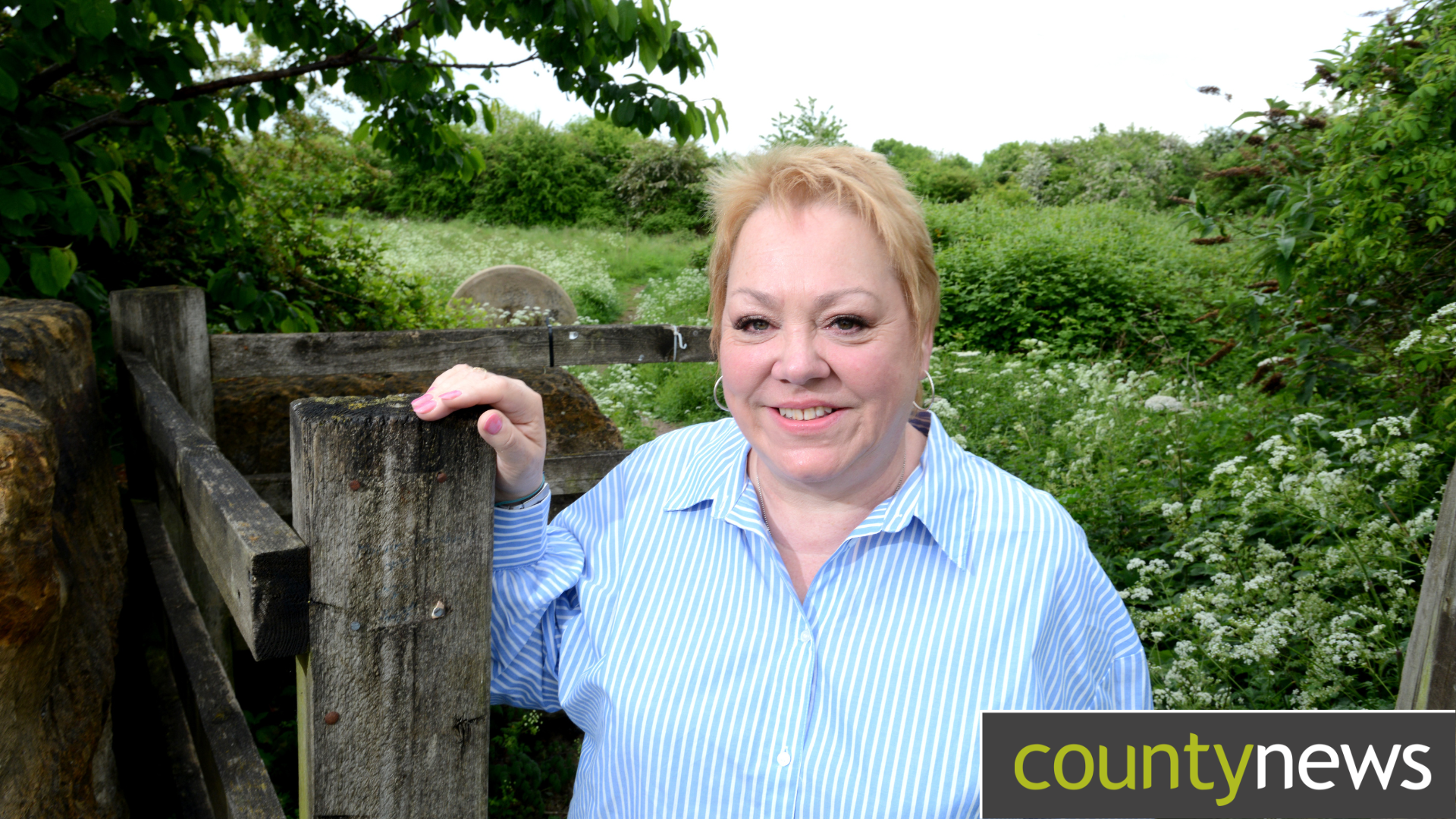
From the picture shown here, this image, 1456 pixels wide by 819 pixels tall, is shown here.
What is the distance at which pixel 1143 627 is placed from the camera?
124 inches

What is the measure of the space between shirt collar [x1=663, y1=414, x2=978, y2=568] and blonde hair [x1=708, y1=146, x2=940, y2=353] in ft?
0.79

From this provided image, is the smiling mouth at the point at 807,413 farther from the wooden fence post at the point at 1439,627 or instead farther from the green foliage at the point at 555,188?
the green foliage at the point at 555,188

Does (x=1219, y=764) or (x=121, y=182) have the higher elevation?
(x=121, y=182)

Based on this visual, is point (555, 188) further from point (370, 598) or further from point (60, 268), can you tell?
point (370, 598)

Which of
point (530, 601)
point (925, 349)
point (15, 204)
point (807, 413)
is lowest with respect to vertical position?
point (530, 601)

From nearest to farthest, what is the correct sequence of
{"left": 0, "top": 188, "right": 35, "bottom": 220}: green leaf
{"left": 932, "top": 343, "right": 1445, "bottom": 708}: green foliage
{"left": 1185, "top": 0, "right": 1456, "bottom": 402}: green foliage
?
{"left": 0, "top": 188, "right": 35, "bottom": 220}: green leaf
{"left": 932, "top": 343, "right": 1445, "bottom": 708}: green foliage
{"left": 1185, "top": 0, "right": 1456, "bottom": 402}: green foliage

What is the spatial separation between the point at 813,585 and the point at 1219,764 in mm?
826

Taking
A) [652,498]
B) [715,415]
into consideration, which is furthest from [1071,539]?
[715,415]

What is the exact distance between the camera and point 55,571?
1.06 m

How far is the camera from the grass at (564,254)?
16.7 m

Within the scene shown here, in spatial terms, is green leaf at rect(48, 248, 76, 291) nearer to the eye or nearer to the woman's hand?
the woman's hand

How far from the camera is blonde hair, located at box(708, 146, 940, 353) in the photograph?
139 cm

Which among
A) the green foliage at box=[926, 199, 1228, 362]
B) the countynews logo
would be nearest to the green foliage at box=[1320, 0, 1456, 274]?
the countynews logo

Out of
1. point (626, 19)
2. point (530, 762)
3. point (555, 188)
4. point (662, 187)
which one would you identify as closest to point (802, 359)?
point (626, 19)
